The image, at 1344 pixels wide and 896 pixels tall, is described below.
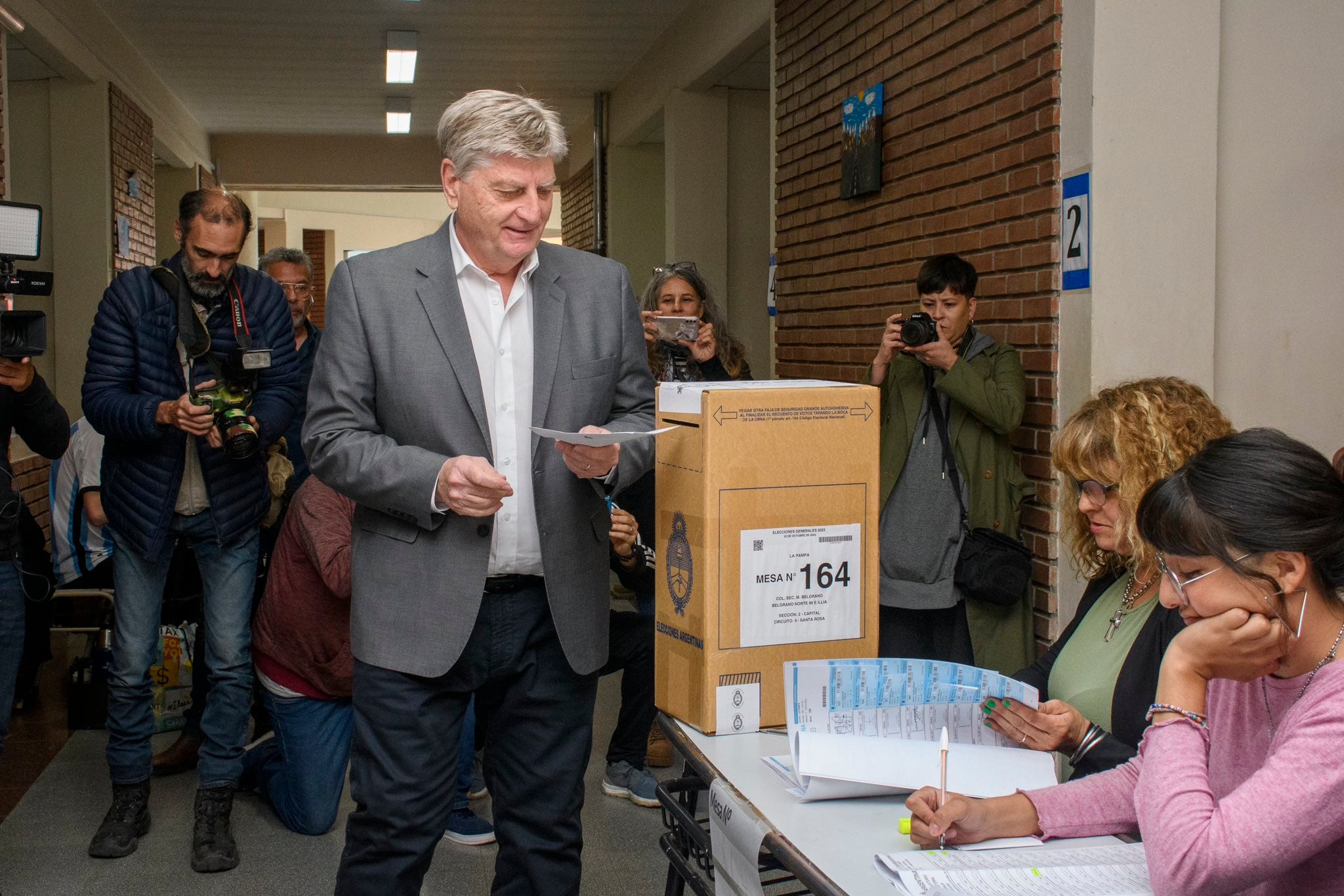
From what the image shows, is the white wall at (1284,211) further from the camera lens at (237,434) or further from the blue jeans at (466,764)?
the camera lens at (237,434)

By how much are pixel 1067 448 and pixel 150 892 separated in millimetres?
2480

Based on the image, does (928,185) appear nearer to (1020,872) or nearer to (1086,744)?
(1086,744)

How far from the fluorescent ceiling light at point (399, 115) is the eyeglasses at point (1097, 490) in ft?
30.2

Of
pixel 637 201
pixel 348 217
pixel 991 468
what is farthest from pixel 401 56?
pixel 348 217

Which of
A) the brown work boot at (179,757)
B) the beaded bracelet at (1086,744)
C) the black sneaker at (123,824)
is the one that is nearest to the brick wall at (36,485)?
the brown work boot at (179,757)

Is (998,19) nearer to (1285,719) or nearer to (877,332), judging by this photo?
(877,332)

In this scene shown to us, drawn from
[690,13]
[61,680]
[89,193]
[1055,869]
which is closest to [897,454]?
[1055,869]

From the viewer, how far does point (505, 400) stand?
2.01 m

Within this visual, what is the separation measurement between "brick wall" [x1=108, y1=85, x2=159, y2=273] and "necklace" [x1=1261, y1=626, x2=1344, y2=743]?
7.64 metres

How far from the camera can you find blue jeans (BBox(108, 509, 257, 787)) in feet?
10.4

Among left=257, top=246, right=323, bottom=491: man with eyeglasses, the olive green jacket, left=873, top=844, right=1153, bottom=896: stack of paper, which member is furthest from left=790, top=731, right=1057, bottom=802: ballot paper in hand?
left=257, top=246, right=323, bottom=491: man with eyeglasses

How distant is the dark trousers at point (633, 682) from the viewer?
11.8ft

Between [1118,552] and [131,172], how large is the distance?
26.5 ft

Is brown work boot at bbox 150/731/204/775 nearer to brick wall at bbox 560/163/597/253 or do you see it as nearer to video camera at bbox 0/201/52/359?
video camera at bbox 0/201/52/359
